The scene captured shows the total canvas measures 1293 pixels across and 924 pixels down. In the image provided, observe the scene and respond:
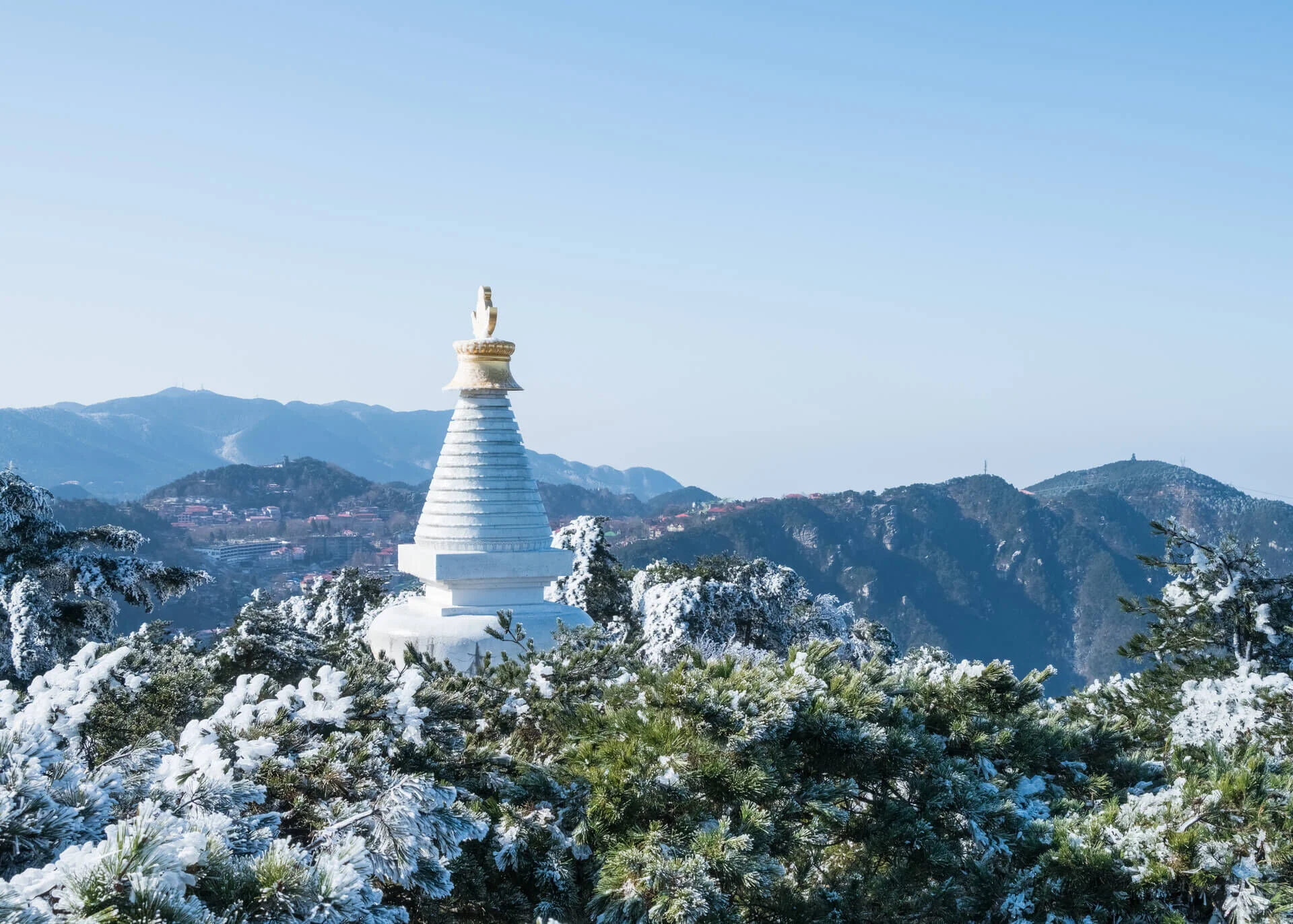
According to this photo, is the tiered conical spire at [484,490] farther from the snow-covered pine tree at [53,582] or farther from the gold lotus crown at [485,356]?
the snow-covered pine tree at [53,582]

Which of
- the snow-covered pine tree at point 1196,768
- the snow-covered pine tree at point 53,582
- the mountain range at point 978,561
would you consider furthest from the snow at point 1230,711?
the mountain range at point 978,561

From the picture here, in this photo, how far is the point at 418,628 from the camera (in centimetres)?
2141

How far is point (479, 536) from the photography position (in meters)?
22.0

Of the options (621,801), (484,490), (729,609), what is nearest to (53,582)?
(484,490)

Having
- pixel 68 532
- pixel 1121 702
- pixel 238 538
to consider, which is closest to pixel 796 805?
pixel 1121 702

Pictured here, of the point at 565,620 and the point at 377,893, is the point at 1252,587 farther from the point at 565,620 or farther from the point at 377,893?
the point at 377,893

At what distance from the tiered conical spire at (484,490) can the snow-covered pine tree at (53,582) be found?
478 centimetres

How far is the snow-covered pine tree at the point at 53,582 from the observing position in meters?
17.7

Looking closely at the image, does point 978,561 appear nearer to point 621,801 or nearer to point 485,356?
point 485,356

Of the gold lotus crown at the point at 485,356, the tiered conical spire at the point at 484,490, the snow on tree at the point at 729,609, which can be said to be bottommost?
the snow on tree at the point at 729,609

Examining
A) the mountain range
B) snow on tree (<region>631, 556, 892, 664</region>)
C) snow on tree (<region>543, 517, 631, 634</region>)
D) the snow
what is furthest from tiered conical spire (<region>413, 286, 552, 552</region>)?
the mountain range

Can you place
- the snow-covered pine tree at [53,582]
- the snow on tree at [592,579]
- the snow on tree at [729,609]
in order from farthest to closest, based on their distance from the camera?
the snow on tree at [592,579], the snow on tree at [729,609], the snow-covered pine tree at [53,582]

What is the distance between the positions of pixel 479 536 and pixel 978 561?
176 meters

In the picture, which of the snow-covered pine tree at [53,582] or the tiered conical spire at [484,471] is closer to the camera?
the snow-covered pine tree at [53,582]
